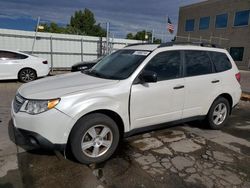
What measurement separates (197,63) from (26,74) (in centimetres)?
772

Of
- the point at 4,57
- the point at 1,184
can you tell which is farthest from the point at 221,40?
the point at 1,184

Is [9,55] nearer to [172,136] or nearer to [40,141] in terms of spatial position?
[40,141]

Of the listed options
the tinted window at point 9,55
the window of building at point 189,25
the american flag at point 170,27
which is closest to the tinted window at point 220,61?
the tinted window at point 9,55

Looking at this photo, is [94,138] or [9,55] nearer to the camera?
[94,138]

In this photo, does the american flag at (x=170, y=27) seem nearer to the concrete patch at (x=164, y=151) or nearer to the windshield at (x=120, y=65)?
the windshield at (x=120, y=65)

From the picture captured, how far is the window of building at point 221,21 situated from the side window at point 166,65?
26404 millimetres

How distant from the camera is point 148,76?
10.6 feet

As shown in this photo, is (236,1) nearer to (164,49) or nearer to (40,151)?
(164,49)

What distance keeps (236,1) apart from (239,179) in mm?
27635

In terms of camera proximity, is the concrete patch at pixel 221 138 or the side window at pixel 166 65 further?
the concrete patch at pixel 221 138

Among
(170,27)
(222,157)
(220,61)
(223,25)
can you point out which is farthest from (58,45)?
(223,25)

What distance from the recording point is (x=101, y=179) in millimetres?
2766

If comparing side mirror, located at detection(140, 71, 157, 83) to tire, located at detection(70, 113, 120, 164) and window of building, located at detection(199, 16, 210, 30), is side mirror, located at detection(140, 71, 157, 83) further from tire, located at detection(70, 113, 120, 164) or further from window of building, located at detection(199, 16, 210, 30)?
window of building, located at detection(199, 16, 210, 30)

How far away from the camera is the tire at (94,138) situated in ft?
9.45
